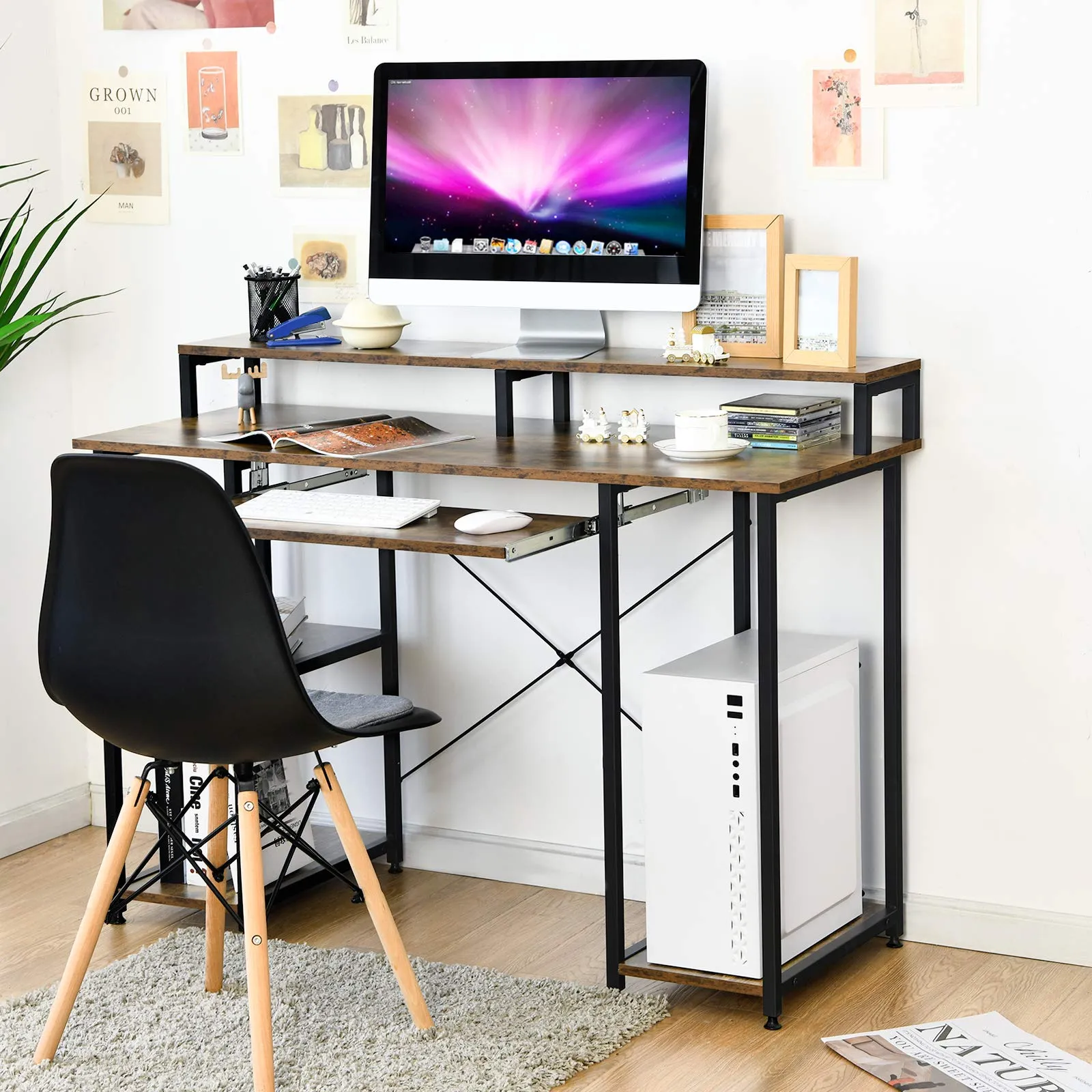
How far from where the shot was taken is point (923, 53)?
2.75 meters

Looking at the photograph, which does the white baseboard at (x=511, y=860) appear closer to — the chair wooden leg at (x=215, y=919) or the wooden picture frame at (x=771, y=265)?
the chair wooden leg at (x=215, y=919)

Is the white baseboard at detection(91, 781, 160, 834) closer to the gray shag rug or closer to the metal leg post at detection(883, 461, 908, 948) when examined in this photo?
the gray shag rug

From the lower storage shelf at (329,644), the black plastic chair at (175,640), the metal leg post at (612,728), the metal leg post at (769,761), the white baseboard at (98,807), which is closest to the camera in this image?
the black plastic chair at (175,640)

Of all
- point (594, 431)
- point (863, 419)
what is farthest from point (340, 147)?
point (863, 419)

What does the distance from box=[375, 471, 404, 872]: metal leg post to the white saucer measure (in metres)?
0.79

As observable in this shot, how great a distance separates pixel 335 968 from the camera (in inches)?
111

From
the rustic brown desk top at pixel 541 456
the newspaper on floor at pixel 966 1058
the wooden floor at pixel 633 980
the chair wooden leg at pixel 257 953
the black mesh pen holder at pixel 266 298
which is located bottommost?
the wooden floor at pixel 633 980

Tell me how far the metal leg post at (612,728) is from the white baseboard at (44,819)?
1.42 m

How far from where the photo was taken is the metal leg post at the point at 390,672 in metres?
3.29

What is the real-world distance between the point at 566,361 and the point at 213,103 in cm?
102

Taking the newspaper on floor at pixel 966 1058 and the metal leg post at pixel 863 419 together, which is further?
the metal leg post at pixel 863 419

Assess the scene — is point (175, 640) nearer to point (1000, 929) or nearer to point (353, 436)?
point (353, 436)

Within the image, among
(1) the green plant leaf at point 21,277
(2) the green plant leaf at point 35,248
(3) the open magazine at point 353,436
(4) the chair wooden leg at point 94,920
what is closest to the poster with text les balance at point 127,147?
(2) the green plant leaf at point 35,248

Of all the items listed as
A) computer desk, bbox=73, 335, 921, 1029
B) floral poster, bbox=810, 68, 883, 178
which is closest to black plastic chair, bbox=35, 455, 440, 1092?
computer desk, bbox=73, 335, 921, 1029
